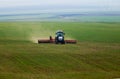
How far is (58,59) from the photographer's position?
139ft

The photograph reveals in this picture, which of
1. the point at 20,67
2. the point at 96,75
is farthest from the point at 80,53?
the point at 96,75

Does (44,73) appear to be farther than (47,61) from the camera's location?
No

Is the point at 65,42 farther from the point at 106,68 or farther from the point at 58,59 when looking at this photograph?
the point at 106,68

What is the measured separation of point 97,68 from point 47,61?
608 centimetres

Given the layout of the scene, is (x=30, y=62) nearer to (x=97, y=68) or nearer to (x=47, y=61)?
(x=47, y=61)

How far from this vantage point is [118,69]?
36312 mm

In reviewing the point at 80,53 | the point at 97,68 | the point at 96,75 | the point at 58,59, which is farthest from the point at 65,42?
the point at 96,75

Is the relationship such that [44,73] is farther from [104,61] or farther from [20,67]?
[104,61]

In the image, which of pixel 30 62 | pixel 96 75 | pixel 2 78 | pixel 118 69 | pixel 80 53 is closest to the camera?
pixel 2 78

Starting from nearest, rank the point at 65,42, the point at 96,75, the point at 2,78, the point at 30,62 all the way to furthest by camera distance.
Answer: the point at 2,78 < the point at 96,75 < the point at 30,62 < the point at 65,42

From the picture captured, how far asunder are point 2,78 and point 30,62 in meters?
11.1

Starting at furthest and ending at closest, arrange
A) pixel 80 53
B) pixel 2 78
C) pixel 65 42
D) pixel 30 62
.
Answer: pixel 65 42
pixel 80 53
pixel 30 62
pixel 2 78

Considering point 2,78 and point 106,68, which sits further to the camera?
point 106,68

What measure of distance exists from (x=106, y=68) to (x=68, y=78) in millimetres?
8301
